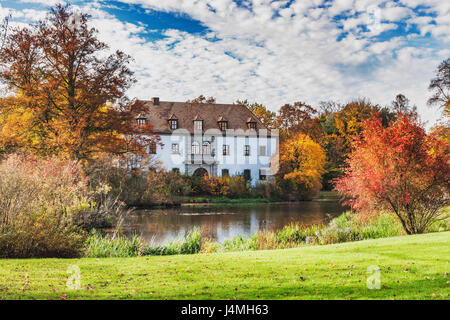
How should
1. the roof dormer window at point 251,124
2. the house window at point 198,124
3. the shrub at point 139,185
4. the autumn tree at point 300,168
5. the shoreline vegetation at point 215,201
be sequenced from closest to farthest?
the shrub at point 139,185 → the shoreline vegetation at point 215,201 → the autumn tree at point 300,168 → the house window at point 198,124 → the roof dormer window at point 251,124

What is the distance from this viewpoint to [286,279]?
5867 mm

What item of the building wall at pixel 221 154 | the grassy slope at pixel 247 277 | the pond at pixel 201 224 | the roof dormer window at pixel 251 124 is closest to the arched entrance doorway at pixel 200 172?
the building wall at pixel 221 154

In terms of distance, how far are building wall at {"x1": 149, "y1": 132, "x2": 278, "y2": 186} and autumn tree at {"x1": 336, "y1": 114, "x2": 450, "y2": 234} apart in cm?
2758

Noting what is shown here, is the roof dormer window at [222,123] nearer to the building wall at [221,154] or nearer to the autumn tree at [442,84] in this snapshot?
the building wall at [221,154]

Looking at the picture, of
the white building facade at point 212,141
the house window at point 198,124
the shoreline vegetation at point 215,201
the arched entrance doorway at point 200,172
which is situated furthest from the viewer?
the house window at point 198,124

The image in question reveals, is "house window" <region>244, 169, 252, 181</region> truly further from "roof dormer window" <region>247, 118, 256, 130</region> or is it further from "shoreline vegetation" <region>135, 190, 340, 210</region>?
"shoreline vegetation" <region>135, 190, 340, 210</region>

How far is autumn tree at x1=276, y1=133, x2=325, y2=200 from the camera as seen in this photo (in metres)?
36.7

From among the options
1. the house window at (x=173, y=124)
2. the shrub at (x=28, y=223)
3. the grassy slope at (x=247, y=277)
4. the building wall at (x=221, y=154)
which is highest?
the house window at (x=173, y=124)

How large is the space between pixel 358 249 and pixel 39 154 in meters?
14.9

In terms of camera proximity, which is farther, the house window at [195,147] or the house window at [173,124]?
the house window at [195,147]

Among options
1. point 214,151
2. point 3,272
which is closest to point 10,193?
point 3,272

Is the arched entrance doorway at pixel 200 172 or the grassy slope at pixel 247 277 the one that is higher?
the arched entrance doorway at pixel 200 172

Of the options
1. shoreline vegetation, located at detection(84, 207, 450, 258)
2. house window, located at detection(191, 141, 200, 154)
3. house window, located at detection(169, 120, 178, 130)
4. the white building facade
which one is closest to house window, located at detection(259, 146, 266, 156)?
the white building facade

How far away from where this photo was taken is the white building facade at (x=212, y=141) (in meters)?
40.1
